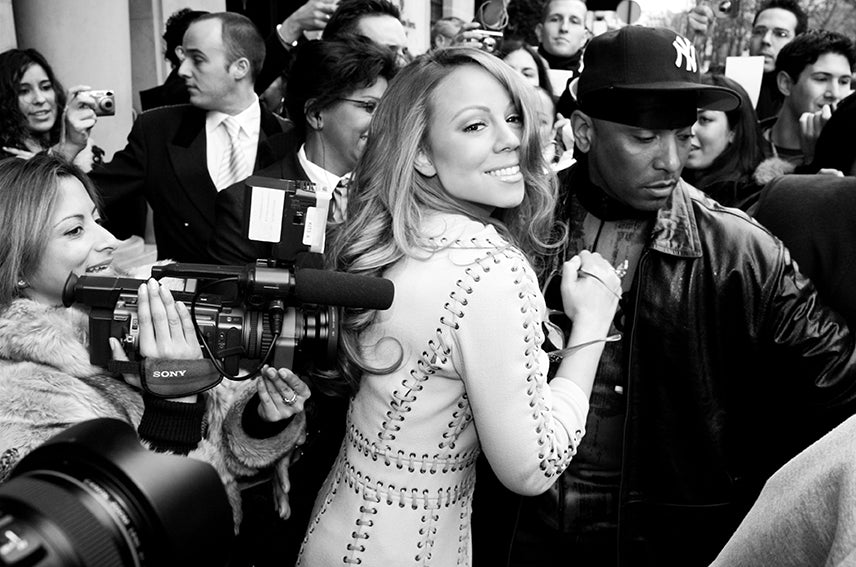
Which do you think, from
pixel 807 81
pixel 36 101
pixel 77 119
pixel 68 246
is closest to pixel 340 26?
pixel 77 119

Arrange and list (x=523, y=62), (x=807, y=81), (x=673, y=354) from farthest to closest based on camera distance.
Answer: (x=523, y=62), (x=807, y=81), (x=673, y=354)

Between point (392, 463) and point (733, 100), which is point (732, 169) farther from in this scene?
point (392, 463)

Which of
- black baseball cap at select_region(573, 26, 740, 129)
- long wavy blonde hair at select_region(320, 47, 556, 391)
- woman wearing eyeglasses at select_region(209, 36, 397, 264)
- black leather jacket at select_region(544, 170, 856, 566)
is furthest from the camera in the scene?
woman wearing eyeglasses at select_region(209, 36, 397, 264)

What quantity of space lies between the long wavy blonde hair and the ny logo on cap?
0.59 m

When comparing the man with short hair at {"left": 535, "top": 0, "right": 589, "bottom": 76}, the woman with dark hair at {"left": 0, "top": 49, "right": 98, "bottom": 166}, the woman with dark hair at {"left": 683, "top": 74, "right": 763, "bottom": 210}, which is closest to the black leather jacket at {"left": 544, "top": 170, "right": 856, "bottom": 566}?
the woman with dark hair at {"left": 683, "top": 74, "right": 763, "bottom": 210}

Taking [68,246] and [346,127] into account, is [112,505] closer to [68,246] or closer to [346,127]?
[68,246]

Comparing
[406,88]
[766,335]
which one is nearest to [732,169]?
[766,335]

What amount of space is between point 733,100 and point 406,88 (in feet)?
3.28

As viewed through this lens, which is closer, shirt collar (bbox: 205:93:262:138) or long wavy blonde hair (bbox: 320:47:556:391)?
long wavy blonde hair (bbox: 320:47:556:391)

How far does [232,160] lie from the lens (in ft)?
12.8

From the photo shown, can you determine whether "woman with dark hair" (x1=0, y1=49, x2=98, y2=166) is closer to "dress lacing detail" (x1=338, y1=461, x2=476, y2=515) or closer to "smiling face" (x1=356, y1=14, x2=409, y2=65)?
"smiling face" (x1=356, y1=14, x2=409, y2=65)

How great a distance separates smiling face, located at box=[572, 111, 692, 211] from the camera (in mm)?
2211

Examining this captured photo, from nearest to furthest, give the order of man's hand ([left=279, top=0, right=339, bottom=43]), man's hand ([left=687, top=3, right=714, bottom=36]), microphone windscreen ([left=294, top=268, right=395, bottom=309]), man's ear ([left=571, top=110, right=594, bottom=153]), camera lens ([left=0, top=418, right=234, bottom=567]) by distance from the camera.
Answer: camera lens ([left=0, top=418, right=234, bottom=567])
microphone windscreen ([left=294, top=268, right=395, bottom=309])
man's ear ([left=571, top=110, right=594, bottom=153])
man's hand ([left=279, top=0, right=339, bottom=43])
man's hand ([left=687, top=3, right=714, bottom=36])

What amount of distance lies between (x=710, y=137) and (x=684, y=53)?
1.75 meters
